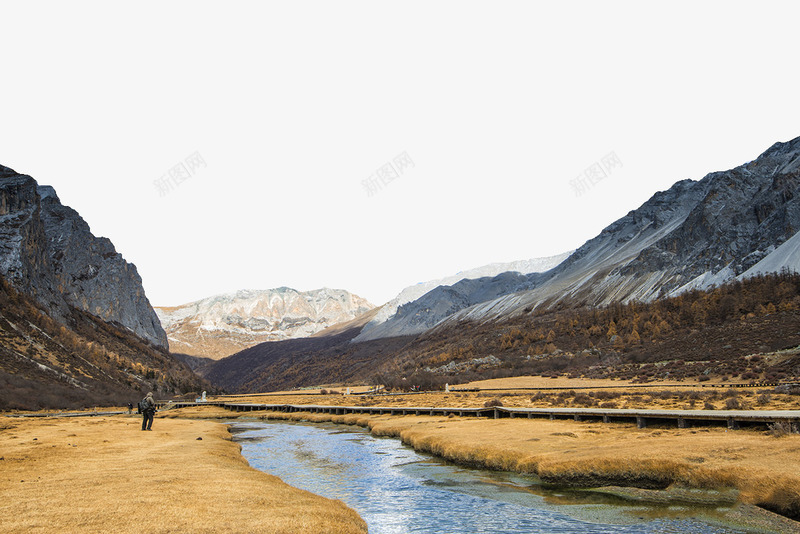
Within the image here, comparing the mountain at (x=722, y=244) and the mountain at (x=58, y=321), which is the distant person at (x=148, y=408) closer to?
the mountain at (x=58, y=321)

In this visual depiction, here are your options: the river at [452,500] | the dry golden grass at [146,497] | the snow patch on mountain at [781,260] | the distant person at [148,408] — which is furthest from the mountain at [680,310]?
the distant person at [148,408]

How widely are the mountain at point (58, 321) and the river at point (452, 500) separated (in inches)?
2277

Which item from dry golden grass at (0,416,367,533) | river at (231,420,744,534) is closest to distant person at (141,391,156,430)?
river at (231,420,744,534)

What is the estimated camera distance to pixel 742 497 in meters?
16.1

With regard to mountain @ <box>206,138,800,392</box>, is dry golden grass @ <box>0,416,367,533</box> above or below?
below

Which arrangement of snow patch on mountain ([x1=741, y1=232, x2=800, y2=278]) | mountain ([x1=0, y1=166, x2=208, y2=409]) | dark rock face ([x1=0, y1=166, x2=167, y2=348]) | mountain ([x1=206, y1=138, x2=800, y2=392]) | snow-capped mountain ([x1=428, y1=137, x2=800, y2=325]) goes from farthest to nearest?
snow-capped mountain ([x1=428, y1=137, x2=800, y2=325]) < dark rock face ([x1=0, y1=166, x2=167, y2=348]) < snow patch on mountain ([x1=741, y1=232, x2=800, y2=278]) < mountain ([x1=206, y1=138, x2=800, y2=392]) < mountain ([x1=0, y1=166, x2=208, y2=409])

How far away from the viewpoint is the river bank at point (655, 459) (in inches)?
614

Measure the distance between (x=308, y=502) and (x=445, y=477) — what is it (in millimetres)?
10424

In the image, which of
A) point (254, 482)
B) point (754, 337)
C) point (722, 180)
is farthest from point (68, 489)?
point (722, 180)

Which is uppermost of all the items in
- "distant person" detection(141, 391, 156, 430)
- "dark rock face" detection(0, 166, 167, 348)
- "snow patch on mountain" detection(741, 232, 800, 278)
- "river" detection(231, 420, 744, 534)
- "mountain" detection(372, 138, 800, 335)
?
"dark rock face" detection(0, 166, 167, 348)

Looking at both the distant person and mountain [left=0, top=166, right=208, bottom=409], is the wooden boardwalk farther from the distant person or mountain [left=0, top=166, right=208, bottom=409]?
mountain [left=0, top=166, right=208, bottom=409]

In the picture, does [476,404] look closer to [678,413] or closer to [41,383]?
[678,413]

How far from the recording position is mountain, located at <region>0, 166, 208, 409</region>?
269ft

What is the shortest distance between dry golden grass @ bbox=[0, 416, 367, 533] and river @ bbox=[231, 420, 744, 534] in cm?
286
